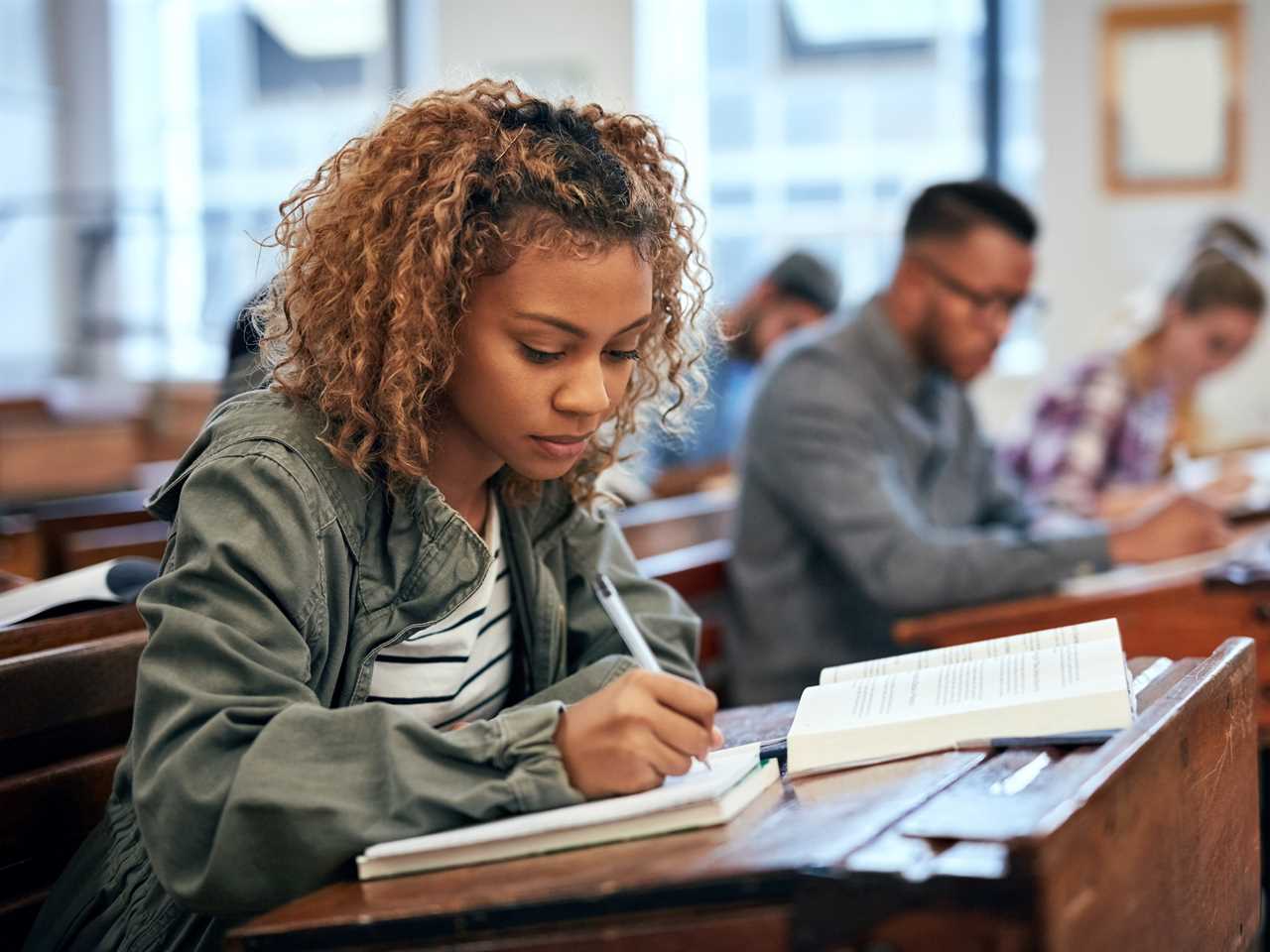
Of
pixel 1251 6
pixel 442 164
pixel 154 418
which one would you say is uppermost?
pixel 1251 6

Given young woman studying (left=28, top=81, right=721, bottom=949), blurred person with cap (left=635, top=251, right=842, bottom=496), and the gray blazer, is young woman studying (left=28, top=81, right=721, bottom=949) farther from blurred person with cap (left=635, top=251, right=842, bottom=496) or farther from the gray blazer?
blurred person with cap (left=635, top=251, right=842, bottom=496)

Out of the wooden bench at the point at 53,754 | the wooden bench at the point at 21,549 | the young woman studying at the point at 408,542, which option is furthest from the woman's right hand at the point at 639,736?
the wooden bench at the point at 21,549

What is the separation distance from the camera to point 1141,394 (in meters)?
4.05

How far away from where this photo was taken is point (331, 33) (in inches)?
314

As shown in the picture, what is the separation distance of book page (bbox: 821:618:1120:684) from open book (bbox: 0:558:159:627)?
2.12 feet

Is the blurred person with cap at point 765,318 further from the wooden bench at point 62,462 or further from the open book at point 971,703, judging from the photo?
the open book at point 971,703

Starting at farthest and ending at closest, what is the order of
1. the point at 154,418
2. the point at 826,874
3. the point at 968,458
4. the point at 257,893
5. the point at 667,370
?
the point at 154,418, the point at 968,458, the point at 667,370, the point at 257,893, the point at 826,874

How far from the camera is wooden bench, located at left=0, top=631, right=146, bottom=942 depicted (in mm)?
1341

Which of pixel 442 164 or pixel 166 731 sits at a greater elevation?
pixel 442 164

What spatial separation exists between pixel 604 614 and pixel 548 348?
1.16 ft

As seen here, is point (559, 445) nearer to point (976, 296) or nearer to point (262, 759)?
point (262, 759)

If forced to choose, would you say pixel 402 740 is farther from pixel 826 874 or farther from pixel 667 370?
pixel 667 370

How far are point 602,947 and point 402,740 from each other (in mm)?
230

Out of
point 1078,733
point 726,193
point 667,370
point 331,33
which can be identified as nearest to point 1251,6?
point 726,193
